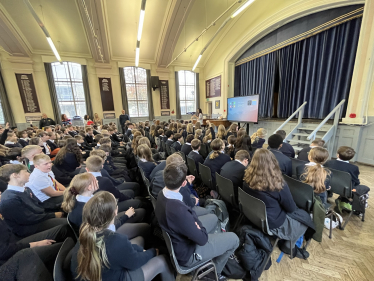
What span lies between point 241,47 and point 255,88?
2102 millimetres

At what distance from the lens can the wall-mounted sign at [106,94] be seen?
29.0 feet

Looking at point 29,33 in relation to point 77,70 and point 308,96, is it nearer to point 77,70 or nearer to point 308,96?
point 77,70

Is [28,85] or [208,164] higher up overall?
[28,85]

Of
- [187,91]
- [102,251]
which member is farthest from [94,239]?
[187,91]

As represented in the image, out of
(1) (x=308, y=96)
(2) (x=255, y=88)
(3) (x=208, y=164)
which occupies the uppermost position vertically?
(2) (x=255, y=88)

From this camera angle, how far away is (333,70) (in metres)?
4.89

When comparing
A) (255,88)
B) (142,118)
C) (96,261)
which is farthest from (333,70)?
(142,118)

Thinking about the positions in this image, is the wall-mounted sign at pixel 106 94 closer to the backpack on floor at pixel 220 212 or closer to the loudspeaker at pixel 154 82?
the loudspeaker at pixel 154 82

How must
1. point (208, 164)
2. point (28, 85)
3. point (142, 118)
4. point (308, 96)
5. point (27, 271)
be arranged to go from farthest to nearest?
point (142, 118)
point (28, 85)
point (308, 96)
point (208, 164)
point (27, 271)

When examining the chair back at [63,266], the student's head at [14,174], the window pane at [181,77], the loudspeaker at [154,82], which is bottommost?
the chair back at [63,266]

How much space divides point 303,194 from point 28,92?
11.2 meters

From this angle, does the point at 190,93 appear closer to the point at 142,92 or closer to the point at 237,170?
the point at 142,92

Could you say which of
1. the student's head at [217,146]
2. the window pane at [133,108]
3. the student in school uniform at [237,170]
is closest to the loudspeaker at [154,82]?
the window pane at [133,108]

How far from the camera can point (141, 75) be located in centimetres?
976
